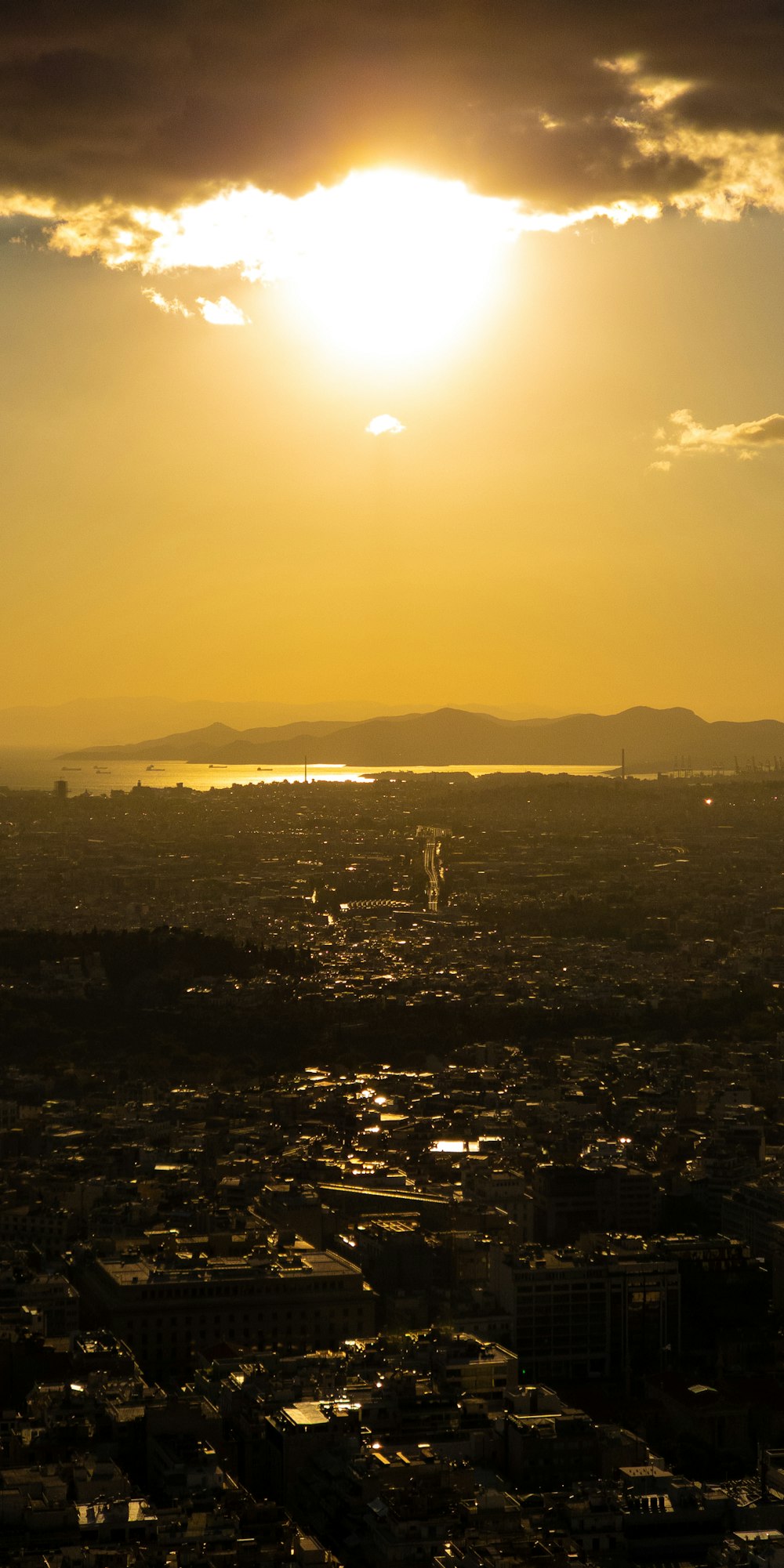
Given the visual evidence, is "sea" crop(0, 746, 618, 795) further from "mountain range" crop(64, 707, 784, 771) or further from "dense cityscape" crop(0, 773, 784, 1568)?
"dense cityscape" crop(0, 773, 784, 1568)

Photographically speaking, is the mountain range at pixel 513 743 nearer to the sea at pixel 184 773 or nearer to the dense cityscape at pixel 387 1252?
the sea at pixel 184 773

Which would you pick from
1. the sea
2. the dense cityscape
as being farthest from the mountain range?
the dense cityscape

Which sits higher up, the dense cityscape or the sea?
the sea

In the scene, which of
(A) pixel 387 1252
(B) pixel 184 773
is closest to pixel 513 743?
(B) pixel 184 773

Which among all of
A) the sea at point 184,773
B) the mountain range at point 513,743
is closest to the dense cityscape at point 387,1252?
the sea at point 184,773

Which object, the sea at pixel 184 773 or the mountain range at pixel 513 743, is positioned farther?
the mountain range at pixel 513 743

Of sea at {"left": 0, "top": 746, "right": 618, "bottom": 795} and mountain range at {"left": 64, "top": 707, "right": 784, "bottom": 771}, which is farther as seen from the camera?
mountain range at {"left": 64, "top": 707, "right": 784, "bottom": 771}

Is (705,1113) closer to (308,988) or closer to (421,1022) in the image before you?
(421,1022)
